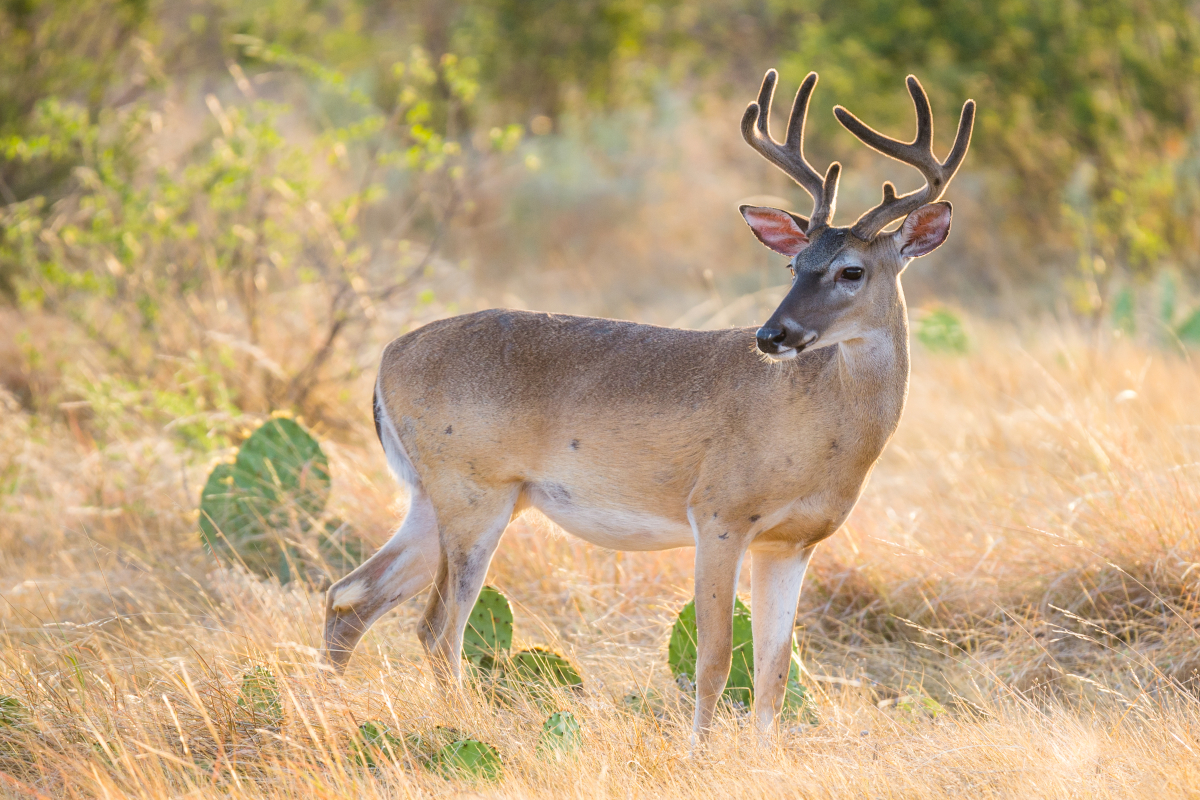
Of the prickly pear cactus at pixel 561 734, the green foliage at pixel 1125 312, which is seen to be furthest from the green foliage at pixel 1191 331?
the prickly pear cactus at pixel 561 734

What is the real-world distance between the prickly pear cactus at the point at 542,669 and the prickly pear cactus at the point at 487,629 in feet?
0.94

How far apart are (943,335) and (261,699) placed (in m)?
6.59

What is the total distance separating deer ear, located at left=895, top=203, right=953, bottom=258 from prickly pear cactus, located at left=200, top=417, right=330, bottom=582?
10.6 feet

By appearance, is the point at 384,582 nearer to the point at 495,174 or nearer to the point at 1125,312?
the point at 1125,312

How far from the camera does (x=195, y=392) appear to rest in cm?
765

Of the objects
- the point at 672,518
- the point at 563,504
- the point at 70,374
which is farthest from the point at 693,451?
the point at 70,374

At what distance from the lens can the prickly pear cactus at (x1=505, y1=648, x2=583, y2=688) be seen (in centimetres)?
441

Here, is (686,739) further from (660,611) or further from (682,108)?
(682,108)

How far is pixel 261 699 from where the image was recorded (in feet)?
13.5

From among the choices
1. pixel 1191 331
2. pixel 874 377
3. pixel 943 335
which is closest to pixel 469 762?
pixel 874 377

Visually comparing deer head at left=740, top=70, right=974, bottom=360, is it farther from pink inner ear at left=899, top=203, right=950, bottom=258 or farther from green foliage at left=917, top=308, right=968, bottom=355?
green foliage at left=917, top=308, right=968, bottom=355

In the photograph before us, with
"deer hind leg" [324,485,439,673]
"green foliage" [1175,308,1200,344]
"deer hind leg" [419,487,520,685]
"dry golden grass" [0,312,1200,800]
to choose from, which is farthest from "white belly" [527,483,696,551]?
"green foliage" [1175,308,1200,344]

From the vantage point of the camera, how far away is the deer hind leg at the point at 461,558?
462 centimetres

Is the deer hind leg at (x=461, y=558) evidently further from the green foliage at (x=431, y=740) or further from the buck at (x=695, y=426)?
the green foliage at (x=431, y=740)
